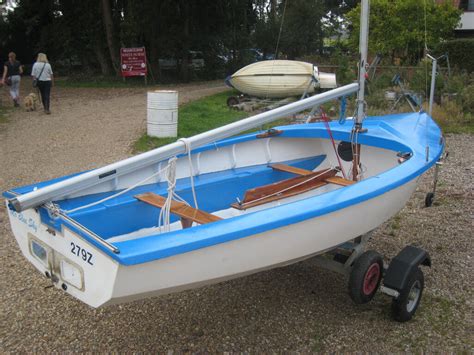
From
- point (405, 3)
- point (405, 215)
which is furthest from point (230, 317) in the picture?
point (405, 3)

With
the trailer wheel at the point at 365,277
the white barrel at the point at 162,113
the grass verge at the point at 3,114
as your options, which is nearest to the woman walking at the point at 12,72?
the grass verge at the point at 3,114

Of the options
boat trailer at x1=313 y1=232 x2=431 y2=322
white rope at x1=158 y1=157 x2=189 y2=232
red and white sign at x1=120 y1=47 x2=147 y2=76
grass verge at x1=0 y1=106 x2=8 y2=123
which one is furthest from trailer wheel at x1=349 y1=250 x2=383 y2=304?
red and white sign at x1=120 y1=47 x2=147 y2=76

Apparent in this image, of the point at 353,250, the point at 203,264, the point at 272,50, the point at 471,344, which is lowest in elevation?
the point at 471,344

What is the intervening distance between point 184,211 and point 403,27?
1485 cm

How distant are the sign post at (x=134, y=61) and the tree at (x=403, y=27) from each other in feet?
26.8

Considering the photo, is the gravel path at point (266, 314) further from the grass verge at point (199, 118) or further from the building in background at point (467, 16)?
the building in background at point (467, 16)

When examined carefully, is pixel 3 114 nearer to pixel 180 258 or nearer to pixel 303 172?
pixel 303 172

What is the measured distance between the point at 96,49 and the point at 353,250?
20.2 m

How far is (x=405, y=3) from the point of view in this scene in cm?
1593

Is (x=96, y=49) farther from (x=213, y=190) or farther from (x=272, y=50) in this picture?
(x=213, y=190)

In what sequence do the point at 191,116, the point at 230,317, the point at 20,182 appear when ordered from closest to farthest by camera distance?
the point at 230,317 → the point at 20,182 → the point at 191,116

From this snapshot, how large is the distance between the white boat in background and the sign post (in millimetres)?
6131

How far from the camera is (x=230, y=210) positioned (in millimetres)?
4074

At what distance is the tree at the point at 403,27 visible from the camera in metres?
15.9
